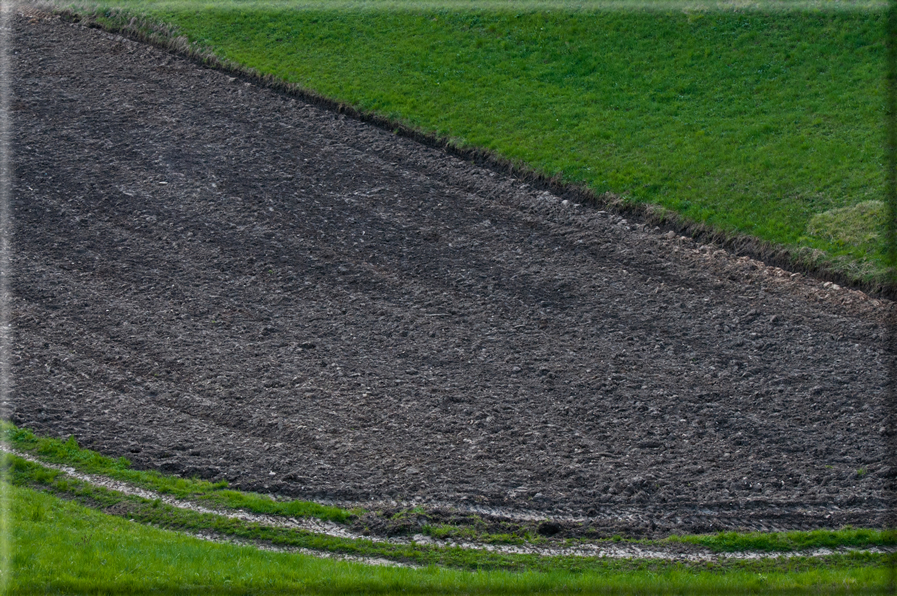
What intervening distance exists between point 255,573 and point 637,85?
59.5 feet

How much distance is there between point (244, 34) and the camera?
26.4m

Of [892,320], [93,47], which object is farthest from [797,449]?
[93,47]

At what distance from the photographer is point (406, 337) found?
16141mm

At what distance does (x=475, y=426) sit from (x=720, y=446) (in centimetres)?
410

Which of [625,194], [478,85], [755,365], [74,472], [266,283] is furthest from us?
[478,85]

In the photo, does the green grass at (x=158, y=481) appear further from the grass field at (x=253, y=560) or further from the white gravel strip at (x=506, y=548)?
the white gravel strip at (x=506, y=548)

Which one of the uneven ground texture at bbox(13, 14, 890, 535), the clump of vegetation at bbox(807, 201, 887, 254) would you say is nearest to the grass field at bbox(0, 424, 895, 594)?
the uneven ground texture at bbox(13, 14, 890, 535)

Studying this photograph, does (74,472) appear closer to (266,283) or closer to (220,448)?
(220,448)

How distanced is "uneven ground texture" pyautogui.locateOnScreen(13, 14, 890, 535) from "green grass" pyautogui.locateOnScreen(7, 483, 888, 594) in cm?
135

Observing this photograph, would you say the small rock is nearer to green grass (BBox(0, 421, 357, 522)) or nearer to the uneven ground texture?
the uneven ground texture

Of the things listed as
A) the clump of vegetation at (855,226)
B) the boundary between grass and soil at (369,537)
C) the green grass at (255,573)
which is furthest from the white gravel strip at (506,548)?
the clump of vegetation at (855,226)

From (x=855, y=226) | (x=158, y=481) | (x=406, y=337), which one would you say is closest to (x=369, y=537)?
(x=158, y=481)

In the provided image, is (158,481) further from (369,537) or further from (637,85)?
(637,85)

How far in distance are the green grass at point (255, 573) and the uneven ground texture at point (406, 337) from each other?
4.43 ft
